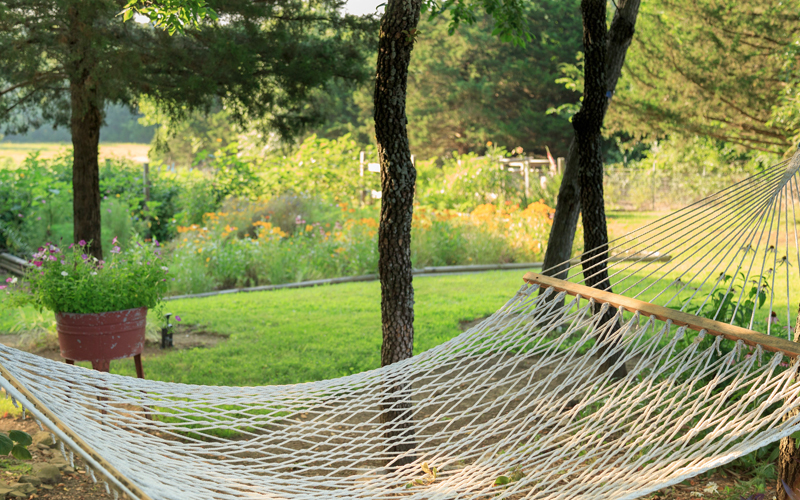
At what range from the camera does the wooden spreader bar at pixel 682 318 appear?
1639 millimetres

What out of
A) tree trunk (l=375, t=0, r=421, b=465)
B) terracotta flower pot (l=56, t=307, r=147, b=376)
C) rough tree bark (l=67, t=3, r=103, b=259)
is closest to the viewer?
tree trunk (l=375, t=0, r=421, b=465)

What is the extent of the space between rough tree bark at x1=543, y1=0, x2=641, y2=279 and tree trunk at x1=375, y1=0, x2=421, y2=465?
4.68 feet

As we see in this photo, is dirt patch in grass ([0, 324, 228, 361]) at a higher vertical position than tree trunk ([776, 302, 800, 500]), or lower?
lower

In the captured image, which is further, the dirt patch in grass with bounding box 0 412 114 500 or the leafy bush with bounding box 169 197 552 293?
the leafy bush with bounding box 169 197 552 293

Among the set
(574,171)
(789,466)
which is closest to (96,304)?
Answer: (789,466)

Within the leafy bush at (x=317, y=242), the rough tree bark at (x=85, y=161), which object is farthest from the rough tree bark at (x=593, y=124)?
the leafy bush at (x=317, y=242)

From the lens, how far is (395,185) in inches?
87.4

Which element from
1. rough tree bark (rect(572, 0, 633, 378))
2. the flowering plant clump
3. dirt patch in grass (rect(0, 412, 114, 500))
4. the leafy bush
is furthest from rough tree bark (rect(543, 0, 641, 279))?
the leafy bush


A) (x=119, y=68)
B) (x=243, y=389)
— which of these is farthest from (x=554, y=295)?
(x=119, y=68)

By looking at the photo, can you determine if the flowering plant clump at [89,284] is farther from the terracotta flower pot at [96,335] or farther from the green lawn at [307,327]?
the green lawn at [307,327]

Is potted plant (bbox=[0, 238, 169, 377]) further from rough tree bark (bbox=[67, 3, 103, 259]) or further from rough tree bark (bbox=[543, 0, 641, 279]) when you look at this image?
rough tree bark (bbox=[543, 0, 641, 279])

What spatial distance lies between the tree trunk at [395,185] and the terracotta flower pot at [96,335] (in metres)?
1.16

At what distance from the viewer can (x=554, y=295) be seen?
2428 mm

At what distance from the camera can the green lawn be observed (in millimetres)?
3354
